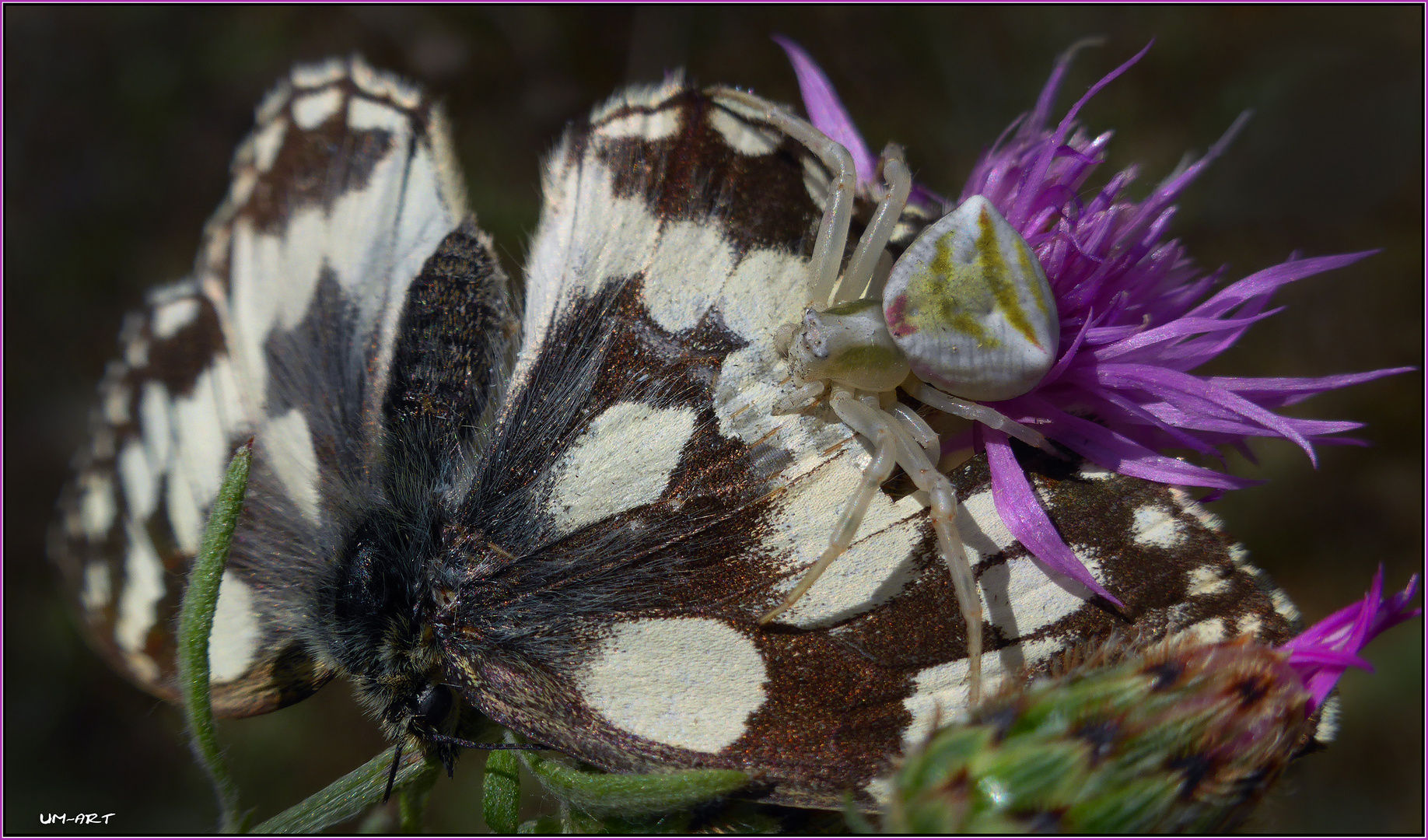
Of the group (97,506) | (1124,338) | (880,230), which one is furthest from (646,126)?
(97,506)

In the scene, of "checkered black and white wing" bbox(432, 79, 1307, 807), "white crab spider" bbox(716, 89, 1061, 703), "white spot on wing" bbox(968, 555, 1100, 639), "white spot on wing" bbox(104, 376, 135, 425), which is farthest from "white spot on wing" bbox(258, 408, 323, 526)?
"white spot on wing" bbox(968, 555, 1100, 639)

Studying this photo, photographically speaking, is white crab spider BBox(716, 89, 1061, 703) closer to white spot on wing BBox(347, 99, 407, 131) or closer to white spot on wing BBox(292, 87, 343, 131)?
white spot on wing BBox(347, 99, 407, 131)

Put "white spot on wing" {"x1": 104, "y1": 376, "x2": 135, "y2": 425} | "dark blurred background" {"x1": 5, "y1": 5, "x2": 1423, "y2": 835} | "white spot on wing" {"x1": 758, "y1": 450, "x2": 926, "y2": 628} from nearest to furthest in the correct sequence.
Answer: "white spot on wing" {"x1": 758, "y1": 450, "x2": 926, "y2": 628}
"white spot on wing" {"x1": 104, "y1": 376, "x2": 135, "y2": 425}
"dark blurred background" {"x1": 5, "y1": 5, "x2": 1423, "y2": 835}

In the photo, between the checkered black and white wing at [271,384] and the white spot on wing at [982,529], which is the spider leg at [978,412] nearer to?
the white spot on wing at [982,529]

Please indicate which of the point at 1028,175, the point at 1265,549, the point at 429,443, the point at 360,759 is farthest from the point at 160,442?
the point at 1265,549

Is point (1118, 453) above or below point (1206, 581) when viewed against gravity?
above

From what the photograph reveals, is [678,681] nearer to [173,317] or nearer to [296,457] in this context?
[296,457]
